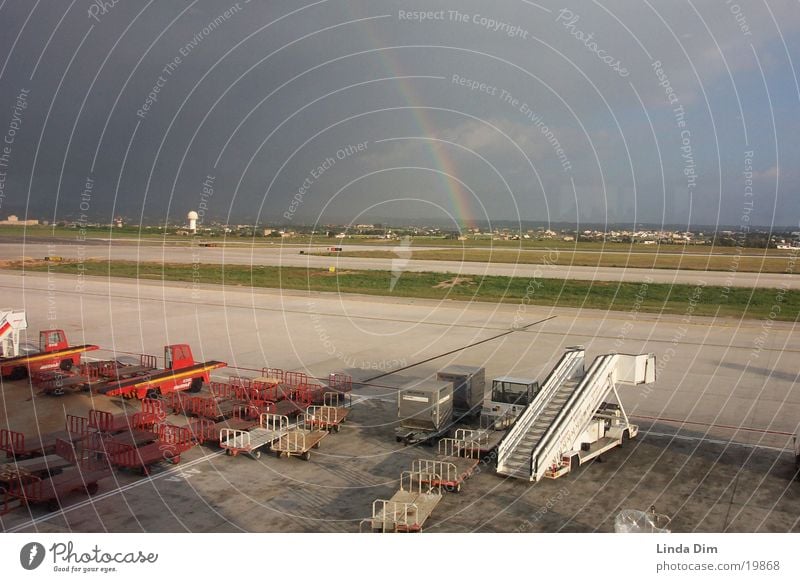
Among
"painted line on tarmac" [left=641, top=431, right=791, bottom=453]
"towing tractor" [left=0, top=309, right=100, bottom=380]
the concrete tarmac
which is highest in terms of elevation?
"towing tractor" [left=0, top=309, right=100, bottom=380]

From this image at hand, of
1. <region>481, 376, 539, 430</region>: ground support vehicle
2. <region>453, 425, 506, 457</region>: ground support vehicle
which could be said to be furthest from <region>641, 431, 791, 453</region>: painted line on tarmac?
<region>453, 425, 506, 457</region>: ground support vehicle

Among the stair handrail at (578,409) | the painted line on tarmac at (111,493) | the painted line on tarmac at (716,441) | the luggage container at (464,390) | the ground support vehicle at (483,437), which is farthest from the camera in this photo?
the luggage container at (464,390)

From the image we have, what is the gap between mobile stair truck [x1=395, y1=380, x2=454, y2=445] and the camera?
20734 millimetres

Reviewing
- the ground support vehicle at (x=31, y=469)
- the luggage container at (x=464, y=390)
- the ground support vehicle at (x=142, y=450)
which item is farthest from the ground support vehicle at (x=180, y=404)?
the luggage container at (x=464, y=390)

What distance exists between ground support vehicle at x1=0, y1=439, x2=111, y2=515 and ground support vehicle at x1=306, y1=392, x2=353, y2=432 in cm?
669

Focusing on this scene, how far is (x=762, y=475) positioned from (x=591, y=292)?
44.0 metres

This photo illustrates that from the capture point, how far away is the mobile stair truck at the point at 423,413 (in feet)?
68.0

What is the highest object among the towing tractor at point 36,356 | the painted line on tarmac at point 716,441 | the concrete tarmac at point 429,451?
the towing tractor at point 36,356

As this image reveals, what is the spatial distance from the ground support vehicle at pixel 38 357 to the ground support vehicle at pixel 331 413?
12.6 meters

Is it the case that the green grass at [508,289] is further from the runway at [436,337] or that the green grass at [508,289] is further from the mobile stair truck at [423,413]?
the mobile stair truck at [423,413]

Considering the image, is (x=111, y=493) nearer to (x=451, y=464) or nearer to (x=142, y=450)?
(x=142, y=450)

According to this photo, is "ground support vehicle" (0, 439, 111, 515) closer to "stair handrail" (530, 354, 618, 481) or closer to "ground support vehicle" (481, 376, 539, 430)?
"stair handrail" (530, 354, 618, 481)
